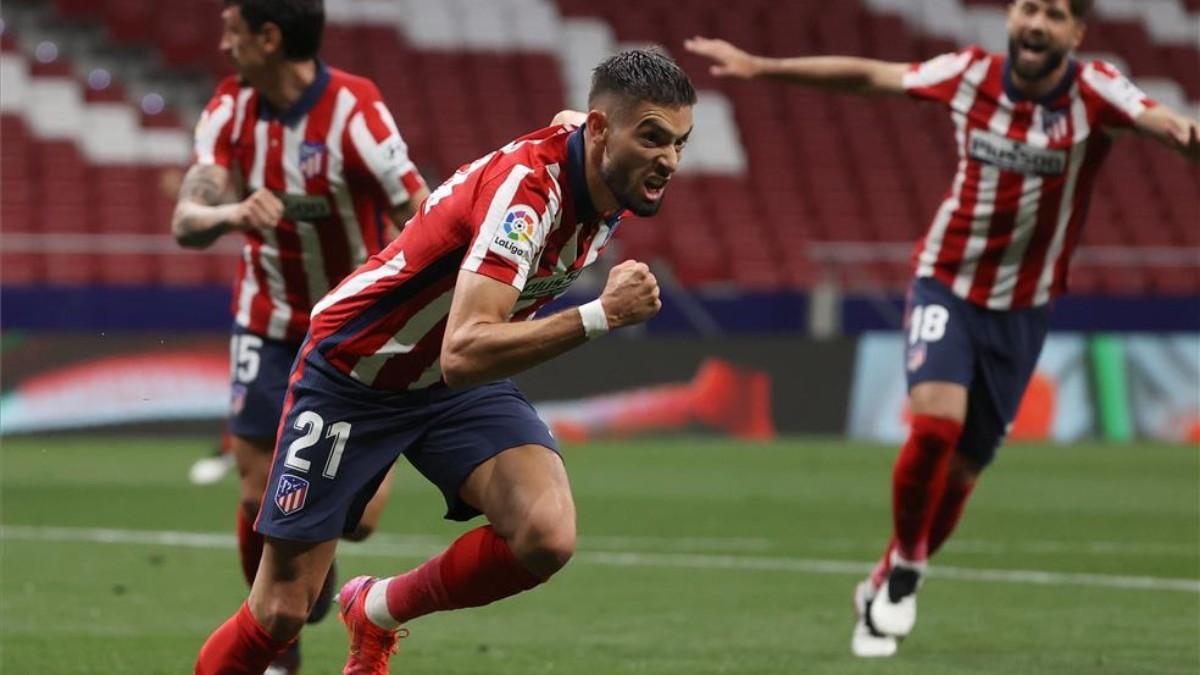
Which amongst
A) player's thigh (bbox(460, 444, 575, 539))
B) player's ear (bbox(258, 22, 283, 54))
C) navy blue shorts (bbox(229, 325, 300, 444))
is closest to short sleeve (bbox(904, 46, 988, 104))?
player's ear (bbox(258, 22, 283, 54))

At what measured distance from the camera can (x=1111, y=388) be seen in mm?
17281

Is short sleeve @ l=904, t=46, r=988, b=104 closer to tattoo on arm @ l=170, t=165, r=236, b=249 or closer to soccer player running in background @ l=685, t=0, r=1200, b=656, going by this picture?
soccer player running in background @ l=685, t=0, r=1200, b=656

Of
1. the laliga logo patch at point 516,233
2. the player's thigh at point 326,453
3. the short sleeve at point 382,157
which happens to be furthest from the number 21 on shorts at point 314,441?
the short sleeve at point 382,157

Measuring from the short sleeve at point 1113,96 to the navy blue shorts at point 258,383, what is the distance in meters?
3.06

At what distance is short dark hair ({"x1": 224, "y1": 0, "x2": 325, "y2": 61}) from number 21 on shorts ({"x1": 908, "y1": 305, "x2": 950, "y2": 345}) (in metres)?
2.49

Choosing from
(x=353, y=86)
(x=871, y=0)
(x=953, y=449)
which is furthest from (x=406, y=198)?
(x=871, y=0)

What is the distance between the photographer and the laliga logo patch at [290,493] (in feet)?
17.1

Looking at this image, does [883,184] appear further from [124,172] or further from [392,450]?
[392,450]

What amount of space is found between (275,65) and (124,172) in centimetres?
1534

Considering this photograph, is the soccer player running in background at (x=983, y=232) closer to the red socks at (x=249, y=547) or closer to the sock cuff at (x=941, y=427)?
the sock cuff at (x=941, y=427)

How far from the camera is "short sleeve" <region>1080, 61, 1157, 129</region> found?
7281 mm

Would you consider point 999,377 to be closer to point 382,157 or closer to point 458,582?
point 382,157

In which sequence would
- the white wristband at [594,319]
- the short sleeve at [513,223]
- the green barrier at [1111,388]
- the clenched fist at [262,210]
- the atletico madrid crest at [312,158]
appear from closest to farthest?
the white wristband at [594,319]
the short sleeve at [513,223]
the clenched fist at [262,210]
the atletico madrid crest at [312,158]
the green barrier at [1111,388]

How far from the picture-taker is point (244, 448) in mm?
6988
